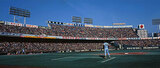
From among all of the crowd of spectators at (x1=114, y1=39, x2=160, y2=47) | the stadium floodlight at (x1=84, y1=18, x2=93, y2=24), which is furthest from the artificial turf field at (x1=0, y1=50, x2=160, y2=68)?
the stadium floodlight at (x1=84, y1=18, x2=93, y2=24)

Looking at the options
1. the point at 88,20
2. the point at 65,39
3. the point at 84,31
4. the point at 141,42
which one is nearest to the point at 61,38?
the point at 65,39

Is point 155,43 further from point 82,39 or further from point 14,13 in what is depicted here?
point 14,13

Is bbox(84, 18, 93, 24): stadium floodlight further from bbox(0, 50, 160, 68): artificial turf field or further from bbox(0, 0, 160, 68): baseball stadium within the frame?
bbox(0, 50, 160, 68): artificial turf field

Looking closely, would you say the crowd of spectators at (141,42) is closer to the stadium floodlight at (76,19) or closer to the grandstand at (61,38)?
the grandstand at (61,38)

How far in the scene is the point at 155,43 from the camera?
232 ft

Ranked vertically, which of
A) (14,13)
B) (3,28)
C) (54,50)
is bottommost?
(54,50)

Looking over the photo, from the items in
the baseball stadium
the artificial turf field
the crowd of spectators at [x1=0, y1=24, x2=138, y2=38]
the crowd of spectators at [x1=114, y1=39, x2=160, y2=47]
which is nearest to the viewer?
the artificial turf field

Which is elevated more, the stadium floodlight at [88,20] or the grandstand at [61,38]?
the stadium floodlight at [88,20]

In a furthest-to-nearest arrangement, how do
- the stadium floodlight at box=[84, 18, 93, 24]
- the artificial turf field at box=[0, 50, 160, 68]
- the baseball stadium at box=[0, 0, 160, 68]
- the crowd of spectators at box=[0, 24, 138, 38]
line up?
the stadium floodlight at box=[84, 18, 93, 24]
the crowd of spectators at box=[0, 24, 138, 38]
the baseball stadium at box=[0, 0, 160, 68]
the artificial turf field at box=[0, 50, 160, 68]

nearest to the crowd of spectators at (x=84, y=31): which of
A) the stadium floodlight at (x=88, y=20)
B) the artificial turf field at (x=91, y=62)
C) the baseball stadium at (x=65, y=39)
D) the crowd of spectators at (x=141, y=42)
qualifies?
the baseball stadium at (x=65, y=39)

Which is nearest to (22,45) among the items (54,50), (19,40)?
(19,40)

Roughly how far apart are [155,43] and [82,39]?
1518 inches

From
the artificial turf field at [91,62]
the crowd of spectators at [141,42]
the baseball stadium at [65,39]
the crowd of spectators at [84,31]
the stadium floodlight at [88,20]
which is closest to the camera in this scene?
the artificial turf field at [91,62]

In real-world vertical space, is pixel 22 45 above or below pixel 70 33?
below
